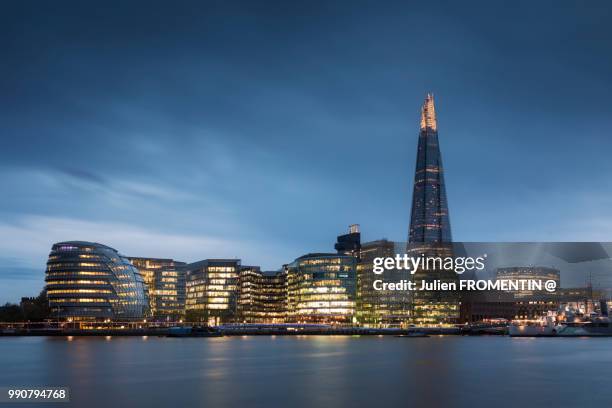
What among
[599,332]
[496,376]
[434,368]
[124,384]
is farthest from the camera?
[599,332]

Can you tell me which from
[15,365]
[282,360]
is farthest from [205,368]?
[15,365]

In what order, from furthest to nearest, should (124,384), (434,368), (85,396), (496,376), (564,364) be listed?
(564,364) < (434,368) < (496,376) < (124,384) < (85,396)

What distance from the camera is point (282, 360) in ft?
284

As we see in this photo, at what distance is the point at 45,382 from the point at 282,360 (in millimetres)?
35010

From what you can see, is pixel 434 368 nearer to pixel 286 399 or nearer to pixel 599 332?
pixel 286 399

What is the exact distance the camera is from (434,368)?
71188 millimetres

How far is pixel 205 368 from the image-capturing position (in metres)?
71.9

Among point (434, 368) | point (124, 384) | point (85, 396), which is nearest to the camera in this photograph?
point (85, 396)

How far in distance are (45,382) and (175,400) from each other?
18.5m

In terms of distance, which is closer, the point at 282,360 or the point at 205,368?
the point at 205,368

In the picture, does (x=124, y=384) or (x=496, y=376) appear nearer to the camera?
(x=124, y=384)

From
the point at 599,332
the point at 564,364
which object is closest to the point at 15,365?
the point at 564,364

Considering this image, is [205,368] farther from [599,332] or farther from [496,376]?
[599,332]

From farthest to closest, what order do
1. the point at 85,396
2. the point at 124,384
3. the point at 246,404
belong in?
the point at 124,384, the point at 85,396, the point at 246,404
